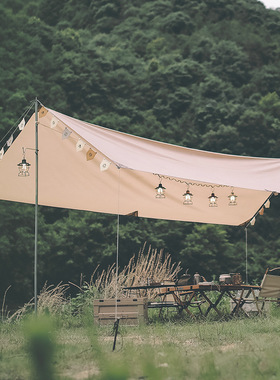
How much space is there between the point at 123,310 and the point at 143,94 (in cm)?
1493

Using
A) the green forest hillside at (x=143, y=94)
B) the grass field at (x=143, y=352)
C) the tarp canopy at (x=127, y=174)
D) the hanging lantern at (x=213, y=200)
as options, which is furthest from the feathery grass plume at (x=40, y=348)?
the green forest hillside at (x=143, y=94)

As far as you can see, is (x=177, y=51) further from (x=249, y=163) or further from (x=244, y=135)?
(x=249, y=163)

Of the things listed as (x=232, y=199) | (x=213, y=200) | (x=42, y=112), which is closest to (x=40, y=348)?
(x=42, y=112)

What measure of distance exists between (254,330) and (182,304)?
4.27 ft

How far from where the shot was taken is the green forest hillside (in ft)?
52.1

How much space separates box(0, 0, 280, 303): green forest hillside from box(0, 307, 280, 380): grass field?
897cm

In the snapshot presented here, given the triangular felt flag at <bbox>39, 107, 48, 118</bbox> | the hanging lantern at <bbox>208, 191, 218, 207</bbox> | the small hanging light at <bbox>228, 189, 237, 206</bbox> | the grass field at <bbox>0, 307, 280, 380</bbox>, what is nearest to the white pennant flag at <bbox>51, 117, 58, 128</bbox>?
the triangular felt flag at <bbox>39, 107, 48, 118</bbox>

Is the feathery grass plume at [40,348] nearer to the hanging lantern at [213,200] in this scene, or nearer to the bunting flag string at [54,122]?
the bunting flag string at [54,122]

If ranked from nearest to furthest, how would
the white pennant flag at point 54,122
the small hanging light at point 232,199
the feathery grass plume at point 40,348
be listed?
the feathery grass plume at point 40,348 → the white pennant flag at point 54,122 → the small hanging light at point 232,199

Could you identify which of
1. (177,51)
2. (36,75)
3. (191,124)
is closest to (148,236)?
(191,124)

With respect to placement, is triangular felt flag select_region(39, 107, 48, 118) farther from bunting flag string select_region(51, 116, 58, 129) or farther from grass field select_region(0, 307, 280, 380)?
grass field select_region(0, 307, 280, 380)

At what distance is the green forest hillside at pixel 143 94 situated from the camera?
15867mm

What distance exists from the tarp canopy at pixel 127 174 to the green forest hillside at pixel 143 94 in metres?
8.36

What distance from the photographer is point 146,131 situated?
60.4 ft
